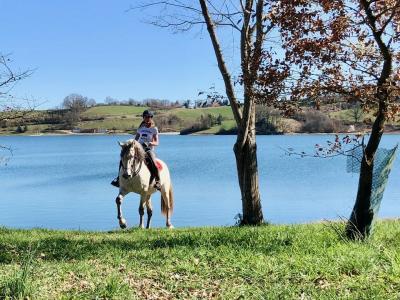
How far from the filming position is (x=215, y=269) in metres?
7.68

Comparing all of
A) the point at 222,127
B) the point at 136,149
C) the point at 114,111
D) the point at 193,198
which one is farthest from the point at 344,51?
the point at 114,111

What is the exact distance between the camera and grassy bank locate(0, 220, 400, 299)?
6.41 metres

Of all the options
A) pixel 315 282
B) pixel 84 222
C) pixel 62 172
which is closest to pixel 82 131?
pixel 62 172

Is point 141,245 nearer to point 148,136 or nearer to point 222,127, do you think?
point 148,136

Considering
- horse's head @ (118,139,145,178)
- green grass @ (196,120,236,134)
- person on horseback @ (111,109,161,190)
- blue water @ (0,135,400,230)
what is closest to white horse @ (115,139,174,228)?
horse's head @ (118,139,145,178)

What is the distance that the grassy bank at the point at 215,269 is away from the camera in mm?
6410

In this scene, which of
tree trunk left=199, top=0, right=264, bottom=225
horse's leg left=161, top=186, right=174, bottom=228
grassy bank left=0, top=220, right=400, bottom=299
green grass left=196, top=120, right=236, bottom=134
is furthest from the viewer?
green grass left=196, top=120, right=236, bottom=134

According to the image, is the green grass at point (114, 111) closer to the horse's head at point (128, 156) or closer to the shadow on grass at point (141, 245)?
the horse's head at point (128, 156)

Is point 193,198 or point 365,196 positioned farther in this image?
point 193,198

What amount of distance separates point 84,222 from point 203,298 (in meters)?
18.7

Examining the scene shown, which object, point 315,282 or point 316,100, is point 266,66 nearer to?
point 316,100

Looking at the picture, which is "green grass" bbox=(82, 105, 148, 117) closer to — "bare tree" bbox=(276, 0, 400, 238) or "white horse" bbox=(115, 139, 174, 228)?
"white horse" bbox=(115, 139, 174, 228)

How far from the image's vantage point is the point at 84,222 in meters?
24.3

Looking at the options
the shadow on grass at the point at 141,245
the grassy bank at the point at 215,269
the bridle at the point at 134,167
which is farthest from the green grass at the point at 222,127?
the grassy bank at the point at 215,269
